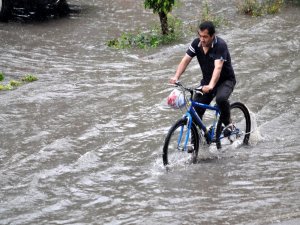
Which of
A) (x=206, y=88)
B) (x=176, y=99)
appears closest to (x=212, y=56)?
(x=206, y=88)

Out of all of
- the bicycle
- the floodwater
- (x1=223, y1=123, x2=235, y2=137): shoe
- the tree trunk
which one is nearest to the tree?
the tree trunk

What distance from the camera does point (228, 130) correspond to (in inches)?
316

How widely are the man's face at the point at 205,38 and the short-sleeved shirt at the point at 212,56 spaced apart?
0.12m

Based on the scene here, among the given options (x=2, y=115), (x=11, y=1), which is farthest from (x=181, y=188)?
(x=11, y=1)

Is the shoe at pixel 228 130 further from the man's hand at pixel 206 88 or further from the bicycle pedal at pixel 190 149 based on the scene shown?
the man's hand at pixel 206 88

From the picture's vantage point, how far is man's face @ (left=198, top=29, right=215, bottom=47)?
7.02 m

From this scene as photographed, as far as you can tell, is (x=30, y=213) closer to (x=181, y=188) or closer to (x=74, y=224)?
(x=74, y=224)

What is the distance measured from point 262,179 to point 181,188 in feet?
3.46

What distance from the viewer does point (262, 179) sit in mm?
6836

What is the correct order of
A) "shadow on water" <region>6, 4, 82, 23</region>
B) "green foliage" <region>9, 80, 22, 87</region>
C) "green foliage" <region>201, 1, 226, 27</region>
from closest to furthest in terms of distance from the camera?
"green foliage" <region>9, 80, 22, 87</region> < "green foliage" <region>201, 1, 226, 27</region> < "shadow on water" <region>6, 4, 82, 23</region>

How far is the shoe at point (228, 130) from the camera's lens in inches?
314

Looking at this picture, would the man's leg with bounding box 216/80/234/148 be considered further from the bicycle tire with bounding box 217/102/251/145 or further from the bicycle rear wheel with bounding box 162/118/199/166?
the bicycle rear wheel with bounding box 162/118/199/166

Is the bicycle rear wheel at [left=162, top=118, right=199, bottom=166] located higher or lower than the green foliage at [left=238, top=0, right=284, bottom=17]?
lower

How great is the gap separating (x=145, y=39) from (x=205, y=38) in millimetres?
9194
